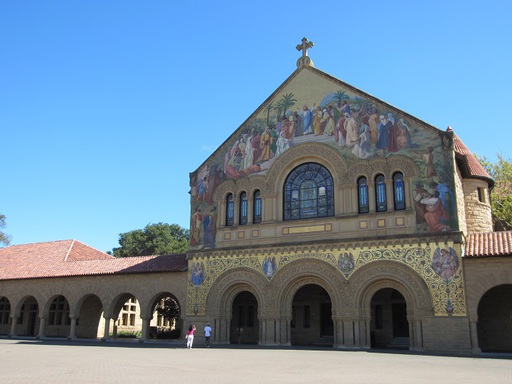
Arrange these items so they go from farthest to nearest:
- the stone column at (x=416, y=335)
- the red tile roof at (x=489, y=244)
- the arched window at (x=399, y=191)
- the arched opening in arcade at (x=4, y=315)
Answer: the arched opening in arcade at (x=4, y=315) < the arched window at (x=399, y=191) < the stone column at (x=416, y=335) < the red tile roof at (x=489, y=244)

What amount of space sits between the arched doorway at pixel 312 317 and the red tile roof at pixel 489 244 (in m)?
8.28

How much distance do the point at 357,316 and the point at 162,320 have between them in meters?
24.2

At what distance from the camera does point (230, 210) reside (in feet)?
90.2

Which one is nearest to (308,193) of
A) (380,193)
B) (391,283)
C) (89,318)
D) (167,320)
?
(380,193)

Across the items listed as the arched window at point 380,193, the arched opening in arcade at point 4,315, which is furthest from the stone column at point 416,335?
the arched opening in arcade at point 4,315

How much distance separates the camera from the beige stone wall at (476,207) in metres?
24.2

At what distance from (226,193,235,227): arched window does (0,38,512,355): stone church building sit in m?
0.09

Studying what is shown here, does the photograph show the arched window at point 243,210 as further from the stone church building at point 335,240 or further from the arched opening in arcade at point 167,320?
the arched opening in arcade at point 167,320

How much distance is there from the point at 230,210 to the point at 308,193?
4.72m

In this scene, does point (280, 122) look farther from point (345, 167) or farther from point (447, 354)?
point (447, 354)

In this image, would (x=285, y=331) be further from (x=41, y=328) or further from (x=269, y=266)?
(x=41, y=328)

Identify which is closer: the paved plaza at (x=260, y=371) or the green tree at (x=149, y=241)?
the paved plaza at (x=260, y=371)

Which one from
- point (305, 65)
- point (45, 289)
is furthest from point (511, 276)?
point (45, 289)

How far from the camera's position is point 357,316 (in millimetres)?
22359
